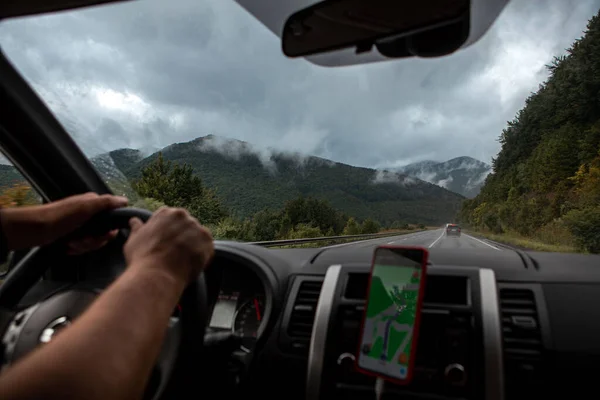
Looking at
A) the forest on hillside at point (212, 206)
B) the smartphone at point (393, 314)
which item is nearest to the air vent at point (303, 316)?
the smartphone at point (393, 314)

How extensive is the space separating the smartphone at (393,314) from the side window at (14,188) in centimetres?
160

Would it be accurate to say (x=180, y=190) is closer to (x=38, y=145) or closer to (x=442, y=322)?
(x=38, y=145)

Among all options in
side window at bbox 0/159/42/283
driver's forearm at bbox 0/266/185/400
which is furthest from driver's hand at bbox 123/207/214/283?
side window at bbox 0/159/42/283

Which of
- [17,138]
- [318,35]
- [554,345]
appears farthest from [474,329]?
[17,138]

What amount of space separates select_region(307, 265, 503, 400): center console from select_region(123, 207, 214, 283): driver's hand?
1312 mm

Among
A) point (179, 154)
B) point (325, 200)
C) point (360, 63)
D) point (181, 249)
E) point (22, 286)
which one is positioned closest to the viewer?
point (181, 249)

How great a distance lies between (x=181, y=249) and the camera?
1031 millimetres

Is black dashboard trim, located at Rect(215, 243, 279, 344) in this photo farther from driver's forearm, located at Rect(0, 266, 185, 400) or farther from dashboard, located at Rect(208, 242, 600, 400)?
driver's forearm, located at Rect(0, 266, 185, 400)

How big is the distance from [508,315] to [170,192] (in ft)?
6.86

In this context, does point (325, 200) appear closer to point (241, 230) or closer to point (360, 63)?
point (241, 230)

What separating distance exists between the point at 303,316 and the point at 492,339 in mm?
899

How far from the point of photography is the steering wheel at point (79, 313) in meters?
1.53

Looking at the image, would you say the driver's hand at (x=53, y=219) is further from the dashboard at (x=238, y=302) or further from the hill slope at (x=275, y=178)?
the hill slope at (x=275, y=178)

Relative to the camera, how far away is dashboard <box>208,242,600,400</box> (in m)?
2.02
